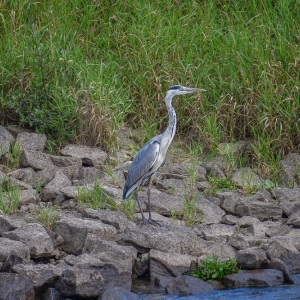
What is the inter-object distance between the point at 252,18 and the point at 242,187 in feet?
9.51

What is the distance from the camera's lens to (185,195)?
26.5ft

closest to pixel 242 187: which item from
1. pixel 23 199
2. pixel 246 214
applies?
pixel 246 214

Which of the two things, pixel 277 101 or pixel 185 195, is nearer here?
pixel 185 195

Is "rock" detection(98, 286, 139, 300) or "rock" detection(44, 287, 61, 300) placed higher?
"rock" detection(98, 286, 139, 300)

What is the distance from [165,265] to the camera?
6.47 metres

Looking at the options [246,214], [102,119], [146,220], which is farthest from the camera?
[102,119]

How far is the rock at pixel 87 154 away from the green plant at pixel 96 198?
101cm

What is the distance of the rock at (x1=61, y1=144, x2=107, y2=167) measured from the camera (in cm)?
886

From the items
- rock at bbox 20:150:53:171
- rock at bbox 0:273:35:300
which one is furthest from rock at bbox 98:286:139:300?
rock at bbox 20:150:53:171

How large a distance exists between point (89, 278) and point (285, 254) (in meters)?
1.81

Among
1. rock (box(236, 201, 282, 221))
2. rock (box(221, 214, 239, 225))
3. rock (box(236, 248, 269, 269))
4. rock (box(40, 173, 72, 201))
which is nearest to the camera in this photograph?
rock (box(236, 248, 269, 269))

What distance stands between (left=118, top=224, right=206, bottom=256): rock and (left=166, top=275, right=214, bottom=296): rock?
0.51 m

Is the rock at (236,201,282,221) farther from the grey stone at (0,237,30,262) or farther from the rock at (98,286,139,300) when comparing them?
the grey stone at (0,237,30,262)

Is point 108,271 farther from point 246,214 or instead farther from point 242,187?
point 242,187
